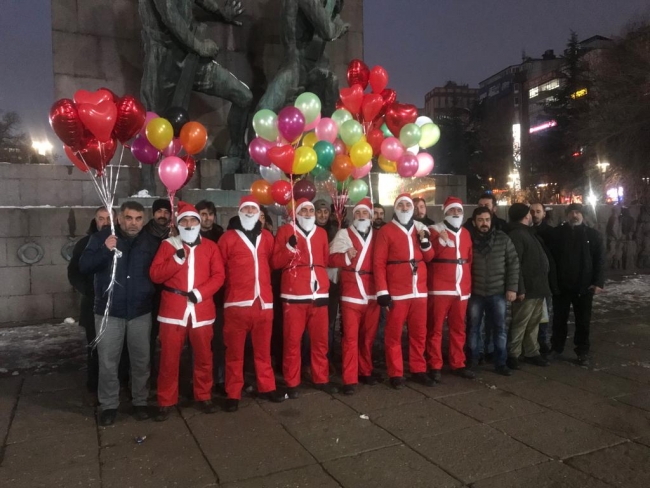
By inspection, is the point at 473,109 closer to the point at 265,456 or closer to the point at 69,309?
the point at 69,309

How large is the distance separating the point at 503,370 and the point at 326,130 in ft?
10.4

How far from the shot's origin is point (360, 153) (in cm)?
559

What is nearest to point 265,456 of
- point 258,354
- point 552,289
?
point 258,354

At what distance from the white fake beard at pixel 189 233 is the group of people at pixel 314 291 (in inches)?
0.5

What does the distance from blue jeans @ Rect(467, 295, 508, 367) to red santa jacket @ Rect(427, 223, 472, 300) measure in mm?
284

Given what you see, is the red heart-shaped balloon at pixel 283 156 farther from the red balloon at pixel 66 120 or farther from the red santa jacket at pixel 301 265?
the red balloon at pixel 66 120

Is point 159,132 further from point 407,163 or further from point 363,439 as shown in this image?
point 363,439

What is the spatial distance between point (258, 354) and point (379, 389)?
1211 mm

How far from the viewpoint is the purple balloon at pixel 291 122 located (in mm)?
5105

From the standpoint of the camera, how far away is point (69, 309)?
7914 mm

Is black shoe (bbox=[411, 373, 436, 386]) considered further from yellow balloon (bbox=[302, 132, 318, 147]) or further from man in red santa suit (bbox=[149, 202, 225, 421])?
yellow balloon (bbox=[302, 132, 318, 147])

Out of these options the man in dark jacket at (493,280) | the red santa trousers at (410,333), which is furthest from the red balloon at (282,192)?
the man in dark jacket at (493,280)

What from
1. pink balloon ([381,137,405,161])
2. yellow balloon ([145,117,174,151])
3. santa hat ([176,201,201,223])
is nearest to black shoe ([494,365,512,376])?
pink balloon ([381,137,405,161])

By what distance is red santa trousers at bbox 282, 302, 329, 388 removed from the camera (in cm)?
462
